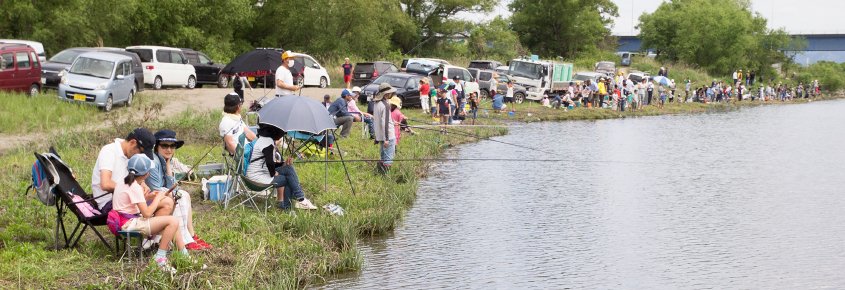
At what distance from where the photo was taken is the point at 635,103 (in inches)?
1720

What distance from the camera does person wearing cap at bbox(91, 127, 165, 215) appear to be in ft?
31.1

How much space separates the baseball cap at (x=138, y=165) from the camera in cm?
908

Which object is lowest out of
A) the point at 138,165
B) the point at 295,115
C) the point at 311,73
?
the point at 311,73

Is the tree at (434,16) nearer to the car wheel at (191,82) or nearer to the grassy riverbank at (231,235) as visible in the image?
the car wheel at (191,82)

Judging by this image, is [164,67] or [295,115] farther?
[164,67]

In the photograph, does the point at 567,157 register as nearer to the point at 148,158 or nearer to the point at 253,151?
the point at 253,151

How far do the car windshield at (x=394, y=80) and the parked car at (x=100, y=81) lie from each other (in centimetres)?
813

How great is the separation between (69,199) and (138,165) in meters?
0.80

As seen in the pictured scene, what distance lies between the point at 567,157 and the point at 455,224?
9.96 metres

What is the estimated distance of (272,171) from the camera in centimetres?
1259

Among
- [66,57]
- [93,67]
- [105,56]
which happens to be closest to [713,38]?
[66,57]

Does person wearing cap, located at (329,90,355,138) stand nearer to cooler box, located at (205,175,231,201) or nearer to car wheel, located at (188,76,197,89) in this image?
cooler box, located at (205,175,231,201)

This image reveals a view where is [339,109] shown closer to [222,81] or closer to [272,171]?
[272,171]

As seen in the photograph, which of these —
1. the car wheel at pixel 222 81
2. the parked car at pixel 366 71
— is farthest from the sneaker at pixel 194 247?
the parked car at pixel 366 71
